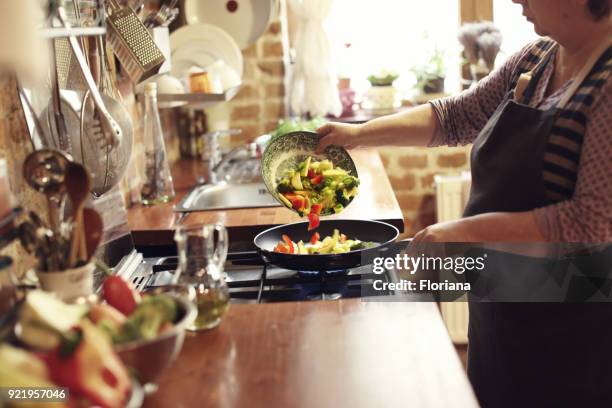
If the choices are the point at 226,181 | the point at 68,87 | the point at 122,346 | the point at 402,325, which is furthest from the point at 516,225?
the point at 226,181

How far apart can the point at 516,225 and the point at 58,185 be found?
832 mm

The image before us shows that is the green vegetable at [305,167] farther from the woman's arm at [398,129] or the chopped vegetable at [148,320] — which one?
the chopped vegetable at [148,320]

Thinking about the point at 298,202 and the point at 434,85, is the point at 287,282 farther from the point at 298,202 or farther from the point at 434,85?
the point at 434,85

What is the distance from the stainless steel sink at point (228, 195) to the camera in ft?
8.49

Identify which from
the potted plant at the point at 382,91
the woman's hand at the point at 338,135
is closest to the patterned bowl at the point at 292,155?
the woman's hand at the point at 338,135

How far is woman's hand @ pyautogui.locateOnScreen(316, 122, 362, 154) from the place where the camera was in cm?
199

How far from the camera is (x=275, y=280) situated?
168 centimetres

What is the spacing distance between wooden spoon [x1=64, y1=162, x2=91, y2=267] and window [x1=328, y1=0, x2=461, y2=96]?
Answer: 2438 mm

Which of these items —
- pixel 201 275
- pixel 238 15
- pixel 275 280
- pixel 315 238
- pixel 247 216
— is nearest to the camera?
pixel 201 275

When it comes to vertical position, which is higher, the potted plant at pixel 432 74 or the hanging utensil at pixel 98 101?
the hanging utensil at pixel 98 101

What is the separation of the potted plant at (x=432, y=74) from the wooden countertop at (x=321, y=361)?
220 cm

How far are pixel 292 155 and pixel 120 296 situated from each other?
2.86 ft

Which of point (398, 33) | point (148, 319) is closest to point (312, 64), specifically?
point (398, 33)

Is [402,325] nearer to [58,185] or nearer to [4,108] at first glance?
[58,185]
